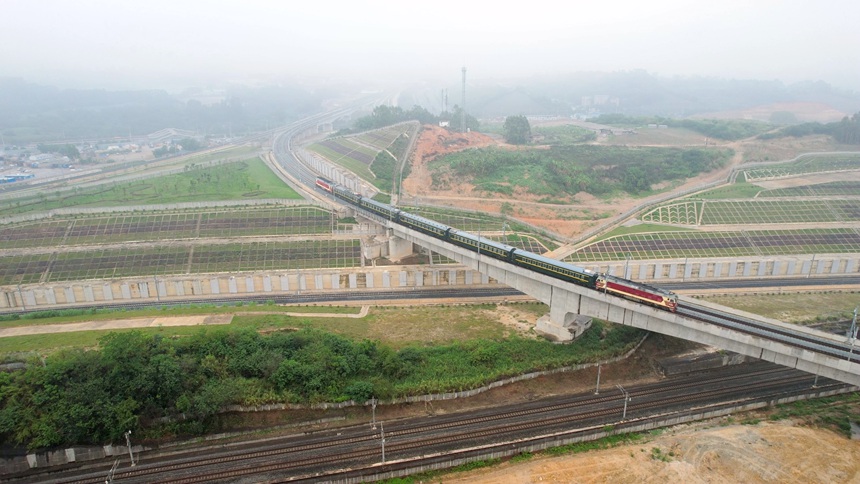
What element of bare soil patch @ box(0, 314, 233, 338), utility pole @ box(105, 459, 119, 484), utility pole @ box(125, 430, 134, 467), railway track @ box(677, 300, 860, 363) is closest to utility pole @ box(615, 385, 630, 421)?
railway track @ box(677, 300, 860, 363)

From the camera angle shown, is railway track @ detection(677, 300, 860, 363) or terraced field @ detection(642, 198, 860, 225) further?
terraced field @ detection(642, 198, 860, 225)

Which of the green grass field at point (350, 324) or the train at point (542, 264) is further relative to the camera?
the green grass field at point (350, 324)

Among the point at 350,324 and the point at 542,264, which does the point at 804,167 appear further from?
the point at 350,324

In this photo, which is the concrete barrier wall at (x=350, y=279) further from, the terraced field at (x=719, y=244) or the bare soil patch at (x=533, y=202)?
the bare soil patch at (x=533, y=202)

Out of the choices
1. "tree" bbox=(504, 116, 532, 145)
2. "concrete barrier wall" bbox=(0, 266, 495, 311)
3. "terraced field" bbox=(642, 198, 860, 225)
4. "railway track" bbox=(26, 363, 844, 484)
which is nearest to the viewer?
"railway track" bbox=(26, 363, 844, 484)

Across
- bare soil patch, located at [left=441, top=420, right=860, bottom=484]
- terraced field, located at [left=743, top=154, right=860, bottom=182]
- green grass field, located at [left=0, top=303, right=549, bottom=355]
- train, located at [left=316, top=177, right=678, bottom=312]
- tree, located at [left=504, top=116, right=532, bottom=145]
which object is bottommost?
bare soil patch, located at [left=441, top=420, right=860, bottom=484]

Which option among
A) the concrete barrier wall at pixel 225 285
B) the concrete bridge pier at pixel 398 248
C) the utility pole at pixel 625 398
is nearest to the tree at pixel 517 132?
the concrete bridge pier at pixel 398 248

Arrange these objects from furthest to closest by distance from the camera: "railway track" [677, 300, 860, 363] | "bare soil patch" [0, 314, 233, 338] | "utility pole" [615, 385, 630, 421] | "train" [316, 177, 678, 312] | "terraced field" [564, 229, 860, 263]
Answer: "terraced field" [564, 229, 860, 263] < "bare soil patch" [0, 314, 233, 338] < "train" [316, 177, 678, 312] < "utility pole" [615, 385, 630, 421] < "railway track" [677, 300, 860, 363]

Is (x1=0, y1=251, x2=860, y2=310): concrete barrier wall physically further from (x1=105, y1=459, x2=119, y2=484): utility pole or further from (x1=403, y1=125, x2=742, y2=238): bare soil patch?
(x1=105, y1=459, x2=119, y2=484): utility pole
